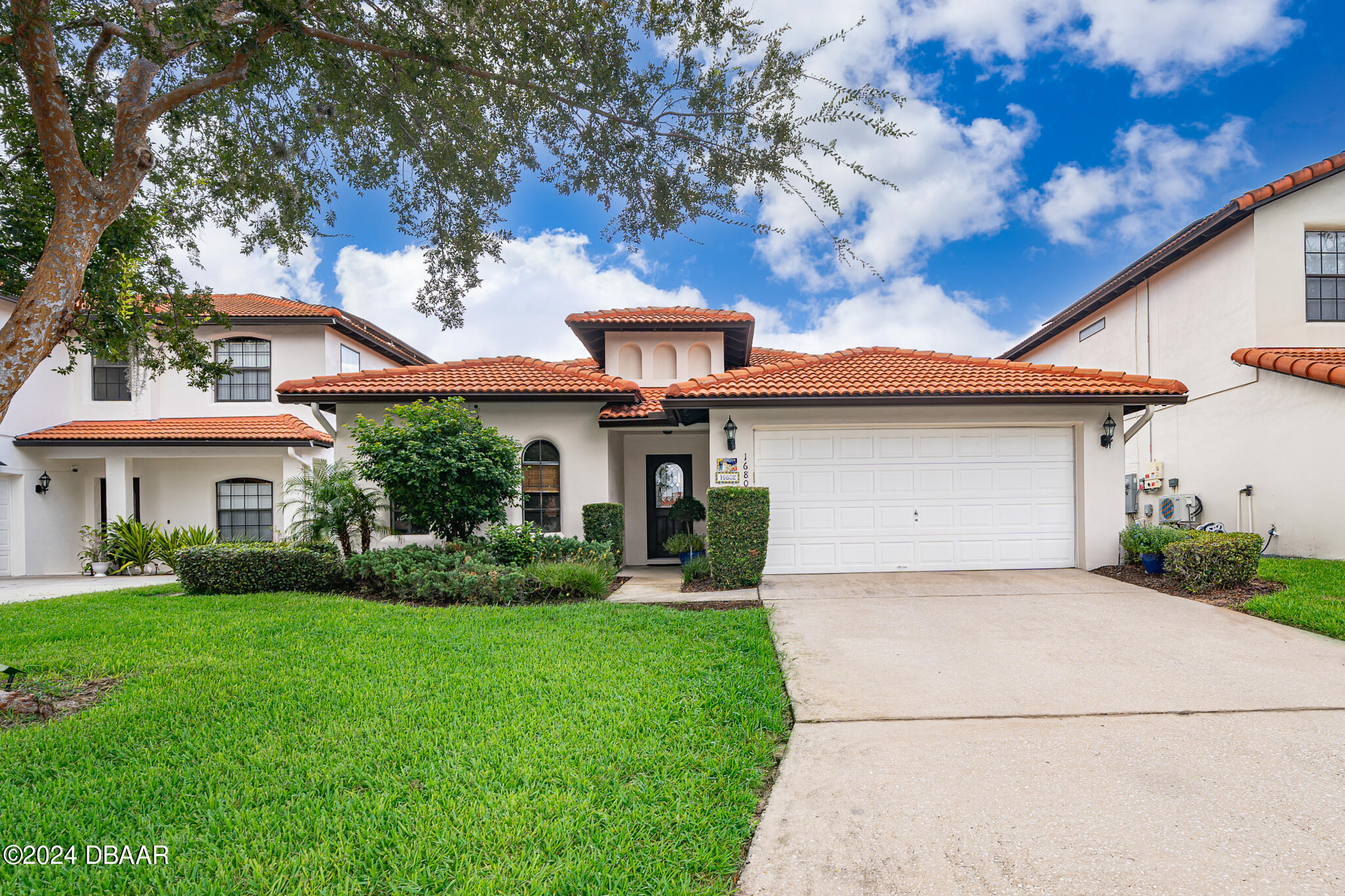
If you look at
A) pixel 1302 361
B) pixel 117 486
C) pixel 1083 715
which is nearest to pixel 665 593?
pixel 1083 715

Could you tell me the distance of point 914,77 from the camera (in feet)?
21.7

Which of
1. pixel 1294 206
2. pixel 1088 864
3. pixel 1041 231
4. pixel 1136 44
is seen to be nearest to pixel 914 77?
pixel 1136 44

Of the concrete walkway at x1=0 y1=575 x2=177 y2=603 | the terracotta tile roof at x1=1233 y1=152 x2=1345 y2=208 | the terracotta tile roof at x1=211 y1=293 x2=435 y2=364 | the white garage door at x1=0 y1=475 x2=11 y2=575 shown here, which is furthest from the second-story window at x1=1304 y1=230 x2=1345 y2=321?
the white garage door at x1=0 y1=475 x2=11 y2=575

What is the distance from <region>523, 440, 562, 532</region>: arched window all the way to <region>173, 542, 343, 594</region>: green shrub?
350 centimetres

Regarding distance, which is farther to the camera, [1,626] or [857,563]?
[857,563]

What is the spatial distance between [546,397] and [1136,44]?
1134 cm

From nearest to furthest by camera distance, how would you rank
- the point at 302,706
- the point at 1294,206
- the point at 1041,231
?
the point at 302,706
the point at 1294,206
the point at 1041,231

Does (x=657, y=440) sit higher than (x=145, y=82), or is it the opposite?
(x=145, y=82)

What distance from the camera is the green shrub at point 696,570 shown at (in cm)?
956

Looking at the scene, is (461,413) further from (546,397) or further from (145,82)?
(145,82)

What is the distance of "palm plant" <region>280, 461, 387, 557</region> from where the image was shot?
32.7 ft

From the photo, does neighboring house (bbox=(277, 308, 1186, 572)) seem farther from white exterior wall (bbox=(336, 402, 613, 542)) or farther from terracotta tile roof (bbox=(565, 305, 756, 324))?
terracotta tile roof (bbox=(565, 305, 756, 324))

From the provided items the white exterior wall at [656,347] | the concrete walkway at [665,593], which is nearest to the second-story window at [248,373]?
the white exterior wall at [656,347]

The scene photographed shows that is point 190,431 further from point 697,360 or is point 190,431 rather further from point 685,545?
point 697,360
